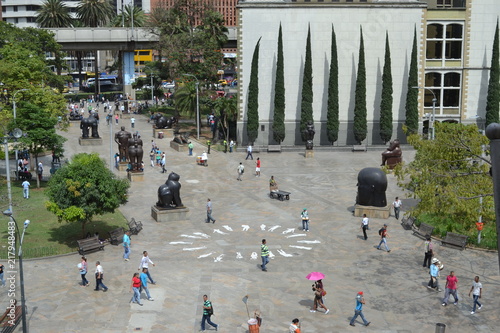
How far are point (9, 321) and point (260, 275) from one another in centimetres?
1088

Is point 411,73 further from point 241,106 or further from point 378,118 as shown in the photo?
point 241,106

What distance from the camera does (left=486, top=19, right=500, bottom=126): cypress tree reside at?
6525 centimetres

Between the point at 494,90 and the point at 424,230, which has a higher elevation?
the point at 494,90

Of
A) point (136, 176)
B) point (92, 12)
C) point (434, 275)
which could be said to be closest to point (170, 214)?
point (136, 176)

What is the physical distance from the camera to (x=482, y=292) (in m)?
27.3

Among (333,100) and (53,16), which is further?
(53,16)

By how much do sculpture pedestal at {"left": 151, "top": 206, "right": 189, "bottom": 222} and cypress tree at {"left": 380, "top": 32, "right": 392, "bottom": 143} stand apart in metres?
31.4

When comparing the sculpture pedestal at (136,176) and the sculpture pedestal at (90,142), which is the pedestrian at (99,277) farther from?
the sculpture pedestal at (90,142)

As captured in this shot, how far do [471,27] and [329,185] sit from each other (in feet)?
96.5

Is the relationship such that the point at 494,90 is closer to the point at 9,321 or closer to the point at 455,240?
the point at 455,240

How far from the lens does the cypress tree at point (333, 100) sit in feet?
208

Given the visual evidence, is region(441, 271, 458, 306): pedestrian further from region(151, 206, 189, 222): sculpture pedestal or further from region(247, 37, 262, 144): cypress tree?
region(247, 37, 262, 144): cypress tree

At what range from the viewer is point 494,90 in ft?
215

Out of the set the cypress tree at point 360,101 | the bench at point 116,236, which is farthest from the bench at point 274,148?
the bench at point 116,236
